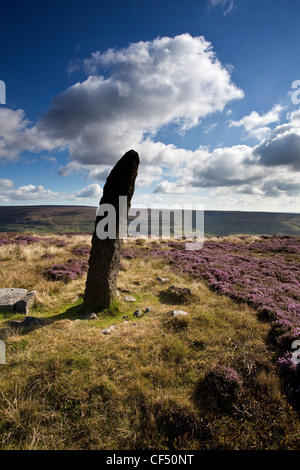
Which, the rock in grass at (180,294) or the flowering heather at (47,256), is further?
the flowering heather at (47,256)

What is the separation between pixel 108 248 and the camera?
826 centimetres

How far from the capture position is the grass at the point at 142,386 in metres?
3.72

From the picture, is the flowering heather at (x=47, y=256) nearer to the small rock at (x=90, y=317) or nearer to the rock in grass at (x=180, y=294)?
the small rock at (x=90, y=317)

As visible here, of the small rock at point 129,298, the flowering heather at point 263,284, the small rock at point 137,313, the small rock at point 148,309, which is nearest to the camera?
the flowering heather at point 263,284

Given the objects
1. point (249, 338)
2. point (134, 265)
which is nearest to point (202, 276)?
point (134, 265)

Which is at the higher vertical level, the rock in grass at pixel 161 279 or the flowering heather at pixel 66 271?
the flowering heather at pixel 66 271

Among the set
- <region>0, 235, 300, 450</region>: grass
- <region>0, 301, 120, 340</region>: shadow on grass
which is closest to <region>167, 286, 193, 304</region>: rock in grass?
<region>0, 235, 300, 450</region>: grass

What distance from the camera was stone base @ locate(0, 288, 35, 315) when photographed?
787cm

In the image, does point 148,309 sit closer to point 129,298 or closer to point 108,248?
point 129,298

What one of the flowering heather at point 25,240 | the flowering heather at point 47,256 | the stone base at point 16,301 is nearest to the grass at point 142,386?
the stone base at point 16,301

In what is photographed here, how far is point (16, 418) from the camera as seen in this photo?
387 centimetres

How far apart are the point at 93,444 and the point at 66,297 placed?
682 cm

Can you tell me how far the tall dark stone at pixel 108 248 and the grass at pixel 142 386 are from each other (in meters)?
0.74
